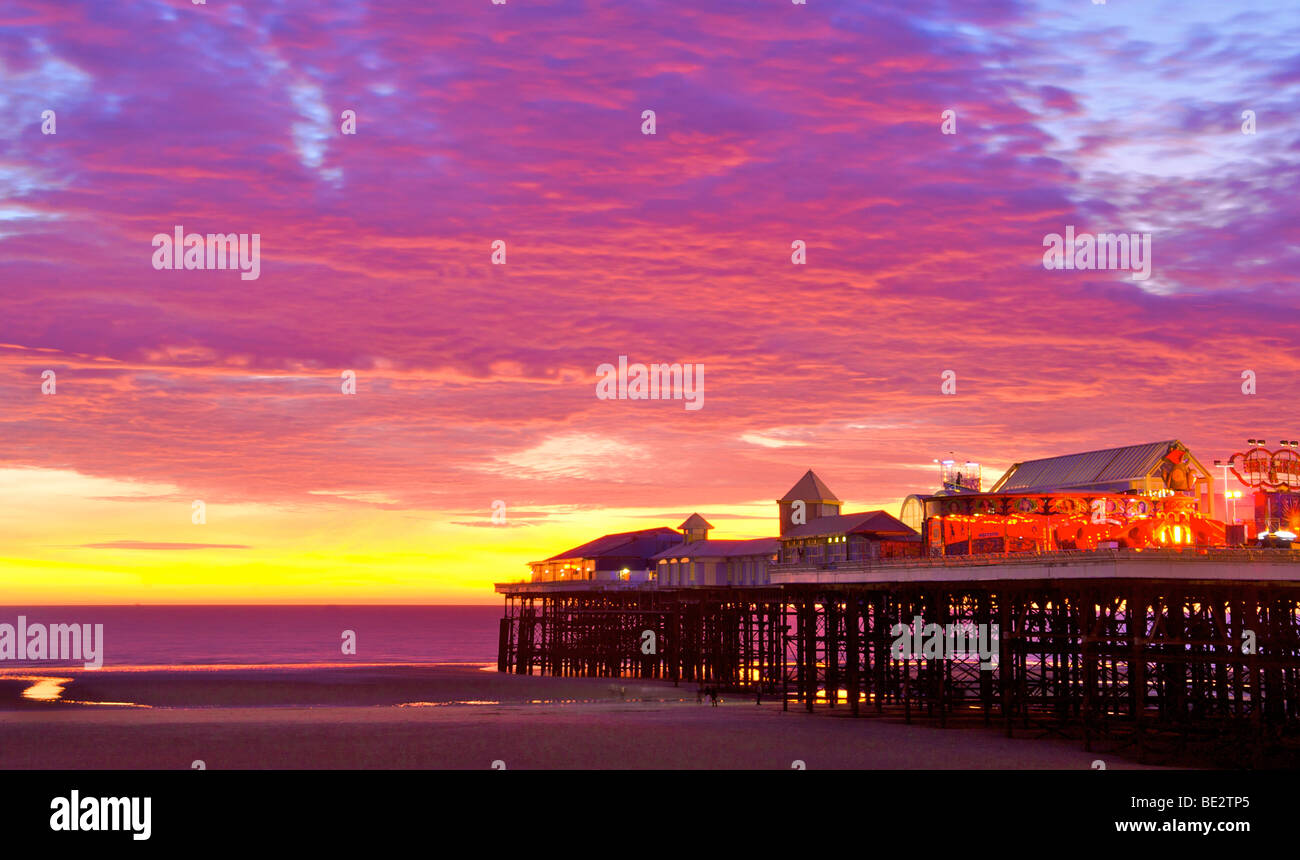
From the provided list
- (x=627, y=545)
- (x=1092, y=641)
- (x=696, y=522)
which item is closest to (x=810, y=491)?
(x=696, y=522)

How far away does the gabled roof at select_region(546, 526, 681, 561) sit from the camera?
3999 inches

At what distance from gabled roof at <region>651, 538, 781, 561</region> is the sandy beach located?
53.3ft

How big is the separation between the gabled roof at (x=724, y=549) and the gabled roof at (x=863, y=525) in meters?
5.77

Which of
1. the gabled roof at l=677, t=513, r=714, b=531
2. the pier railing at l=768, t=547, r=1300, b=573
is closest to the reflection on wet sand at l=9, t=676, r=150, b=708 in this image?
the pier railing at l=768, t=547, r=1300, b=573

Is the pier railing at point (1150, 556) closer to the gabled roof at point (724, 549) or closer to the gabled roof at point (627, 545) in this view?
the gabled roof at point (724, 549)

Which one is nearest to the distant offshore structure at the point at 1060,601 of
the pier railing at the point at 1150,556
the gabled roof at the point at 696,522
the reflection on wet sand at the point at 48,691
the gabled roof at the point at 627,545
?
the pier railing at the point at 1150,556

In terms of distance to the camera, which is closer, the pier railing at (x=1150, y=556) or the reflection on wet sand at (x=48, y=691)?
the pier railing at (x=1150, y=556)

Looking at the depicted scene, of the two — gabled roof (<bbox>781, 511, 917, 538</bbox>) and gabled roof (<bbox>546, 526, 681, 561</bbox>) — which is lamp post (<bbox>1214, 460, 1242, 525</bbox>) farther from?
gabled roof (<bbox>546, 526, 681, 561</bbox>)

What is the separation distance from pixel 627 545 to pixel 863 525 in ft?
121

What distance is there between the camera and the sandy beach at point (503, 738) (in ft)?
115

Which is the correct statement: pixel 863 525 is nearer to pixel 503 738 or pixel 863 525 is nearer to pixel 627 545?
pixel 503 738

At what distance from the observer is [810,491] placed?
3179 inches
